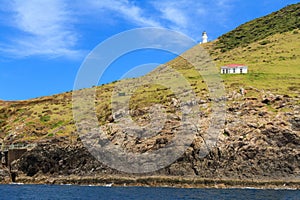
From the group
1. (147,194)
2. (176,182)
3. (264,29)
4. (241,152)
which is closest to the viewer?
(147,194)

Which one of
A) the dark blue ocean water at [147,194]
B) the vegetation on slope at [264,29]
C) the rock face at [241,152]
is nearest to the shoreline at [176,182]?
the rock face at [241,152]

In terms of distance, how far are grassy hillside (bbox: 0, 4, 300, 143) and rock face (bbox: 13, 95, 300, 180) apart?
570 cm

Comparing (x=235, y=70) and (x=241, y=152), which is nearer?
(x=241, y=152)

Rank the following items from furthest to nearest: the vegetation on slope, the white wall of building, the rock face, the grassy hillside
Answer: the vegetation on slope, the white wall of building, the grassy hillside, the rock face

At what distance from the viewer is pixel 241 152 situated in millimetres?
77438

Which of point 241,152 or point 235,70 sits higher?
point 235,70

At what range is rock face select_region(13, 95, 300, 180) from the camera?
7531cm

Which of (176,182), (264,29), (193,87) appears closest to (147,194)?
(176,182)

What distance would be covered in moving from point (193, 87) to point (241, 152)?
29526mm

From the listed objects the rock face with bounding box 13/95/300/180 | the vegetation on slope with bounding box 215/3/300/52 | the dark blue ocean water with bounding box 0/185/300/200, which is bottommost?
the dark blue ocean water with bounding box 0/185/300/200

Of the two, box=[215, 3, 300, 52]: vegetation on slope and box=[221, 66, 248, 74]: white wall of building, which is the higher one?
box=[215, 3, 300, 52]: vegetation on slope

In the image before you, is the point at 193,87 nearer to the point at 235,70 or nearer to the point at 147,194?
the point at 235,70

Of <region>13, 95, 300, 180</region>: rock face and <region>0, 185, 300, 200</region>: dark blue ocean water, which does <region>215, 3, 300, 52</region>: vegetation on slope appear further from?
<region>0, 185, 300, 200</region>: dark blue ocean water

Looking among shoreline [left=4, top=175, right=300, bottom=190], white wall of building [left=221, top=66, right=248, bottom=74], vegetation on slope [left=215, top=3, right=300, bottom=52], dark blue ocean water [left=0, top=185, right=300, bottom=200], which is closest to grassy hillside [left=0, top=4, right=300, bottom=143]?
vegetation on slope [left=215, top=3, right=300, bottom=52]
